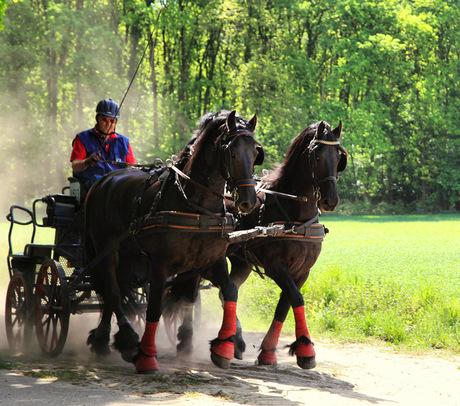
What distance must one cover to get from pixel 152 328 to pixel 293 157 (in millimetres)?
2185

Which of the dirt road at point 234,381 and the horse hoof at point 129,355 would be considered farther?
the horse hoof at point 129,355

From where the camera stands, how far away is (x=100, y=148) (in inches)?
290

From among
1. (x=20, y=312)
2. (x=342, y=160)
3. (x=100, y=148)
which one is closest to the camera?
(x=342, y=160)

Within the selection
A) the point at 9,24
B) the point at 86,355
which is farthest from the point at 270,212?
the point at 9,24

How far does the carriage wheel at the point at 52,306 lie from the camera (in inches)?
251

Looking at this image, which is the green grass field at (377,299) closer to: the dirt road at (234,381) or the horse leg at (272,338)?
the dirt road at (234,381)

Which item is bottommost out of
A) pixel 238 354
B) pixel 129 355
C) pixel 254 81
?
pixel 238 354

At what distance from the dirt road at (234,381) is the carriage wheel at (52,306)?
19 cm

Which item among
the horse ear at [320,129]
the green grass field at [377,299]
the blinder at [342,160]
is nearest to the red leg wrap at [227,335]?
the blinder at [342,160]

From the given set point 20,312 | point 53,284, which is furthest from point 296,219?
point 20,312

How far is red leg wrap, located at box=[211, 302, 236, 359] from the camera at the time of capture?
218 inches

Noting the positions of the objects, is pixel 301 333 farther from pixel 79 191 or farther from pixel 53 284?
pixel 79 191

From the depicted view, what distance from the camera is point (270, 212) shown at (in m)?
6.55

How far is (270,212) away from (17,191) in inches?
989
